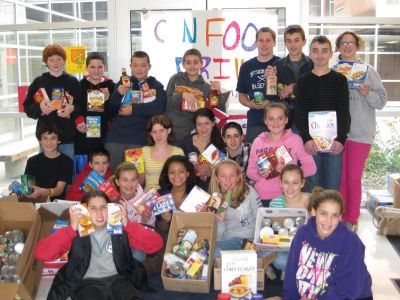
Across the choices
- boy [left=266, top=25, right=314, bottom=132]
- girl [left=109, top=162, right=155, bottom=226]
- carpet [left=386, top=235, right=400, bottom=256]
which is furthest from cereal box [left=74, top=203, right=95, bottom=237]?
carpet [left=386, top=235, right=400, bottom=256]

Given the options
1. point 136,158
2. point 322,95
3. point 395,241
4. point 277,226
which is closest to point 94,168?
point 136,158

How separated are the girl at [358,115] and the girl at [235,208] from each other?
2.99 feet

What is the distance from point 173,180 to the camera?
127 inches

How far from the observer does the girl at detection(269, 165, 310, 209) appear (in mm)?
2875

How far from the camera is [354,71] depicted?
10.8 feet

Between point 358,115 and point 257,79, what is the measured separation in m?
0.77

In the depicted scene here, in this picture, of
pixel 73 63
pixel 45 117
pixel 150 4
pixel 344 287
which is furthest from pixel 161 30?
pixel 344 287

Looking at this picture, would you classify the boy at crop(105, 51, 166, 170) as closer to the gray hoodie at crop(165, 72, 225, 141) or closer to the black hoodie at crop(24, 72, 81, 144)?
the gray hoodie at crop(165, 72, 225, 141)

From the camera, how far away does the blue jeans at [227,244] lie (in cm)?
297

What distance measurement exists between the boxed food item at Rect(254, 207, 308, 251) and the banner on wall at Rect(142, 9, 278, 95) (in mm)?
1619

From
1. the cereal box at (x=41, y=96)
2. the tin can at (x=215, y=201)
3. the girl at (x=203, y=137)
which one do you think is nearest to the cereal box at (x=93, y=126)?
the cereal box at (x=41, y=96)

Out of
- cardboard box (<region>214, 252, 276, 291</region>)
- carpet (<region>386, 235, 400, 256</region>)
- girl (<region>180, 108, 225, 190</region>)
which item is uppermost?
girl (<region>180, 108, 225, 190</region>)

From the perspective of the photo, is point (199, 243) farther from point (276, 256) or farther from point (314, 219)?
point (314, 219)

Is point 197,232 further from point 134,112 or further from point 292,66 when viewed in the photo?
point 292,66
